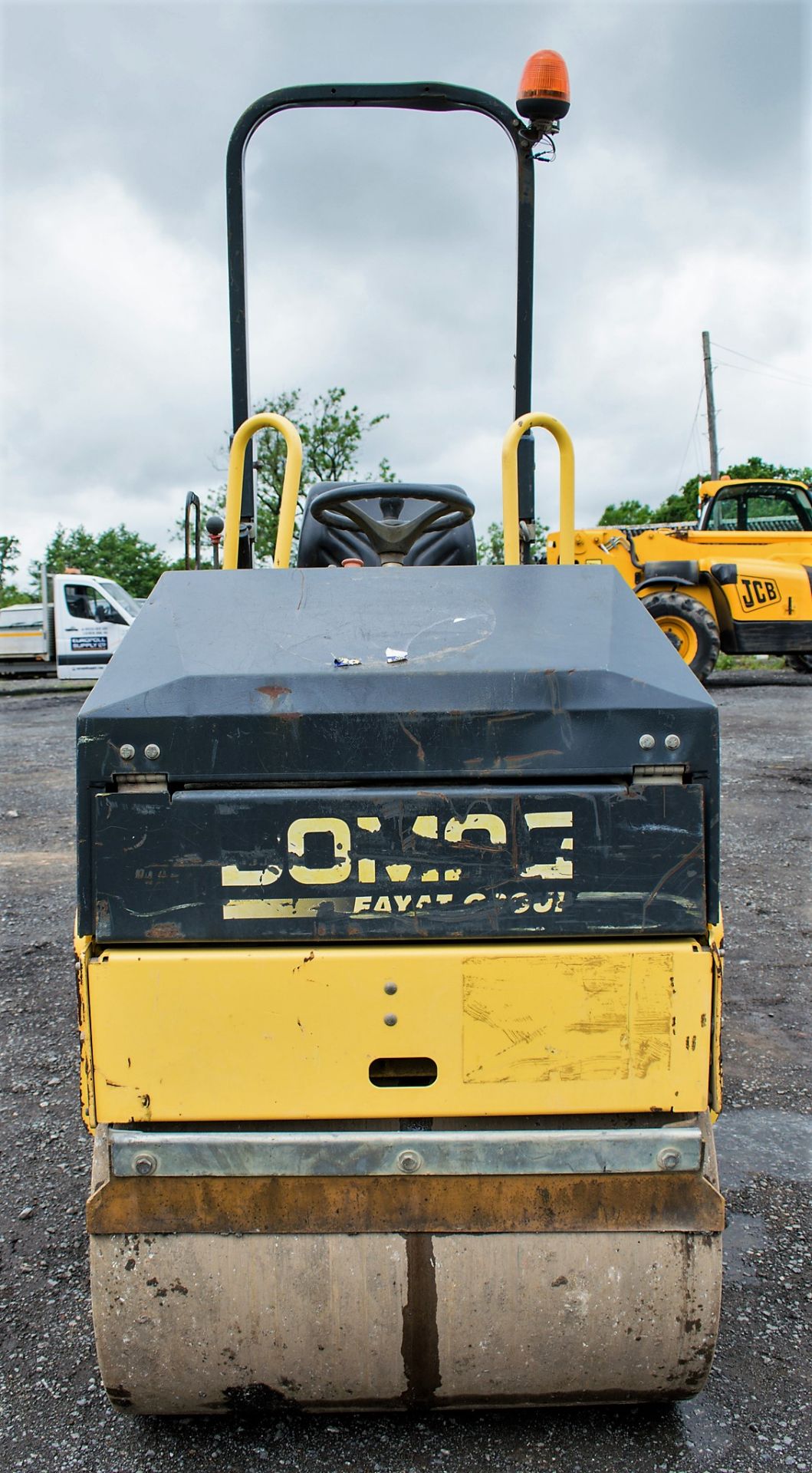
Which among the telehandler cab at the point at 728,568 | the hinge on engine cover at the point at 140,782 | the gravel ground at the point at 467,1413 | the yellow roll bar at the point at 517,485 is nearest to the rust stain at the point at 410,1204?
the gravel ground at the point at 467,1413

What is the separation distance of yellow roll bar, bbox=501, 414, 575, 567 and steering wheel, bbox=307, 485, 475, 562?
420 millimetres

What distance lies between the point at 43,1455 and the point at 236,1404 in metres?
0.37

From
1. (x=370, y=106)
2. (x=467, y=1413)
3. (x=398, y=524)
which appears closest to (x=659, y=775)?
(x=467, y=1413)

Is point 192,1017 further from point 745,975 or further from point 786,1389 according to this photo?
point 745,975

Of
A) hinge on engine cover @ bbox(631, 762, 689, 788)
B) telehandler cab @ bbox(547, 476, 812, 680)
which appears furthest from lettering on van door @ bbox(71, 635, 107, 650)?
hinge on engine cover @ bbox(631, 762, 689, 788)

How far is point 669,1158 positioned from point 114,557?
137ft

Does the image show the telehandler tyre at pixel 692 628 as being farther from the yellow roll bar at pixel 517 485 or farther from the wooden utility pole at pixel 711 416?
the wooden utility pole at pixel 711 416

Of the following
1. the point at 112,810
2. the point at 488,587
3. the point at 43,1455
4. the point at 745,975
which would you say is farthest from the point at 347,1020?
the point at 745,975

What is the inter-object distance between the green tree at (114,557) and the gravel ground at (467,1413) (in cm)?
3655

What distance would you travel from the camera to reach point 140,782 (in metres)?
1.78

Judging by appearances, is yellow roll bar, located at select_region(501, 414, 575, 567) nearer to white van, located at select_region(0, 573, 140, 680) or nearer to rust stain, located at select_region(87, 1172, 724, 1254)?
rust stain, located at select_region(87, 1172, 724, 1254)

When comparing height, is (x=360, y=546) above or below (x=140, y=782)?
above

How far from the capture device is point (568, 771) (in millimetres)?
1766

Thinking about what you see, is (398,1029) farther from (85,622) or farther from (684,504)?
(684,504)
